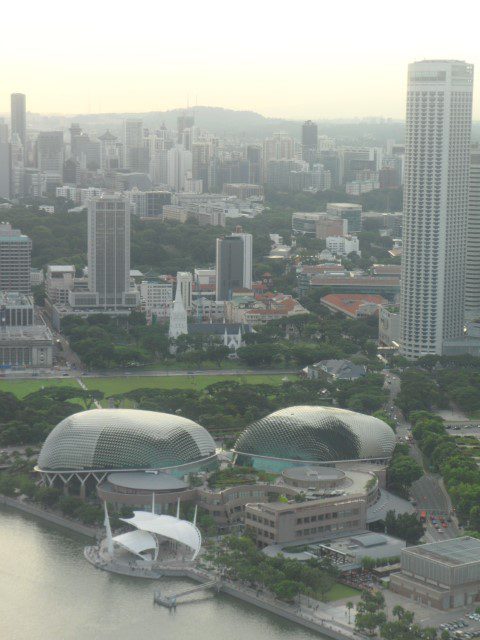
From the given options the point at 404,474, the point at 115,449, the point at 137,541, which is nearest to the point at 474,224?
the point at 404,474

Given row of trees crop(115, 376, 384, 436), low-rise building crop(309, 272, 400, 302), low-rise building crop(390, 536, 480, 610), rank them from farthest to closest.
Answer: low-rise building crop(309, 272, 400, 302)
row of trees crop(115, 376, 384, 436)
low-rise building crop(390, 536, 480, 610)

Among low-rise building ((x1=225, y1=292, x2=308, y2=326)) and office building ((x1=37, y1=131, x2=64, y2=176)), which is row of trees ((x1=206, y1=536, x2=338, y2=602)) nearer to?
low-rise building ((x1=225, y1=292, x2=308, y2=326))

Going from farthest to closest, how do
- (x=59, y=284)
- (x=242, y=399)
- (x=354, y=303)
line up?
(x=59, y=284)
(x=354, y=303)
(x=242, y=399)

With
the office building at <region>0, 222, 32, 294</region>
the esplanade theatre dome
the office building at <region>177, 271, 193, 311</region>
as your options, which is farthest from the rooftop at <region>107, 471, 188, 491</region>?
the office building at <region>0, 222, 32, 294</region>

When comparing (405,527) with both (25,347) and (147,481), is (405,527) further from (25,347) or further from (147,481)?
(25,347)

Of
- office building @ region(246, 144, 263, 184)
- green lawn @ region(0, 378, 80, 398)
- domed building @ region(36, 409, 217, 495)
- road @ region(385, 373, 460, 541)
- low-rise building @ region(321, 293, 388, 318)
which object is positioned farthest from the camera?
office building @ region(246, 144, 263, 184)

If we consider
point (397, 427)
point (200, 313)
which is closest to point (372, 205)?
point (200, 313)

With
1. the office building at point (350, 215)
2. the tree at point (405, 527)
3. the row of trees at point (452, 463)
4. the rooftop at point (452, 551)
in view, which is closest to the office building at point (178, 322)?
the row of trees at point (452, 463)
